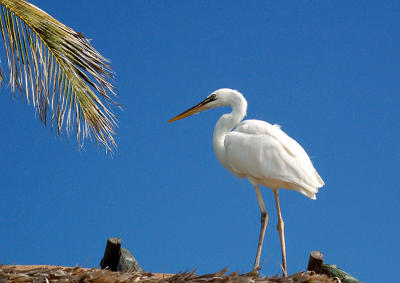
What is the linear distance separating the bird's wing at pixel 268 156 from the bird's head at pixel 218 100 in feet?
1.66

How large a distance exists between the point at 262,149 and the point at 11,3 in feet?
11.0

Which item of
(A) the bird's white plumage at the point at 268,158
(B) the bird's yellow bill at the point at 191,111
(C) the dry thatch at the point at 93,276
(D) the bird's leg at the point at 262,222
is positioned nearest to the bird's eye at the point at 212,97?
(B) the bird's yellow bill at the point at 191,111

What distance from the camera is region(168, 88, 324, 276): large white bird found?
6.84 meters

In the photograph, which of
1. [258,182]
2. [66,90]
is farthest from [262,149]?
[66,90]

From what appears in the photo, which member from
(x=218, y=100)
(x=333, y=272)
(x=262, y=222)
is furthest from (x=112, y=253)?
(x=333, y=272)

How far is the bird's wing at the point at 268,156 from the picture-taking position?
684 cm

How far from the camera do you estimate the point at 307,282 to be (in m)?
5.57

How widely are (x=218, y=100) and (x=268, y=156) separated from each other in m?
1.28

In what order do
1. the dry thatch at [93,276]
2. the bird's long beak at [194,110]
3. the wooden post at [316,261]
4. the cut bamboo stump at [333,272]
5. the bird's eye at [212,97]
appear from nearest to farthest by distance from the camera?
the dry thatch at [93,276]
the wooden post at [316,261]
the cut bamboo stump at [333,272]
the bird's eye at [212,97]
the bird's long beak at [194,110]

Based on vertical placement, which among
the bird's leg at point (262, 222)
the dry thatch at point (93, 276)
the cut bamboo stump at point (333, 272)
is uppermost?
the bird's leg at point (262, 222)

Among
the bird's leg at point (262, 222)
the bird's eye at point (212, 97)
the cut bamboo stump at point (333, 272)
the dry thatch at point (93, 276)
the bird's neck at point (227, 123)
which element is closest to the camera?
the dry thatch at point (93, 276)

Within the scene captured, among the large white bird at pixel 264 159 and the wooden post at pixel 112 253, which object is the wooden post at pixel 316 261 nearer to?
the large white bird at pixel 264 159

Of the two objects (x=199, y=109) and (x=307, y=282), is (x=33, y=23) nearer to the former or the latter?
(x=199, y=109)

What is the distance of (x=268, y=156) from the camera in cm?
691
